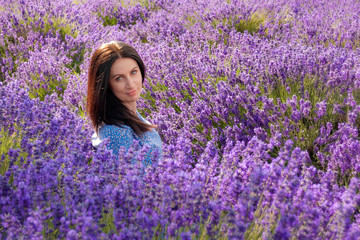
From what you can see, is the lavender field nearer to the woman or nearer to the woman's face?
the woman

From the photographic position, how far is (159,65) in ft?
12.4

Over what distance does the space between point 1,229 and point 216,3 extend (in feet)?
19.9

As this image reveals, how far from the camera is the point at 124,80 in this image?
2424 millimetres

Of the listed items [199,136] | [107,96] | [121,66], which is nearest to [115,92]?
[107,96]

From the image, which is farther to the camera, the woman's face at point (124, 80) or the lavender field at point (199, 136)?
the woman's face at point (124, 80)

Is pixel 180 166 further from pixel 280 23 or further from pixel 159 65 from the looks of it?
pixel 280 23

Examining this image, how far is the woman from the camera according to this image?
7.73 ft

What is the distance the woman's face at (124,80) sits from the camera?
7.86 feet

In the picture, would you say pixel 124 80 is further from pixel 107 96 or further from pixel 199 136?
pixel 199 136

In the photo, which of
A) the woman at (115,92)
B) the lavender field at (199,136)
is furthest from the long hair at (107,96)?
the lavender field at (199,136)

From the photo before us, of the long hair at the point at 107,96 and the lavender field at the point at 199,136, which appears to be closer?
the lavender field at the point at 199,136

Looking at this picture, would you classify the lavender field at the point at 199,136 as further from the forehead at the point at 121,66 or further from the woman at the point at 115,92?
the forehead at the point at 121,66

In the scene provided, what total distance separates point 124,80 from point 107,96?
0.17m

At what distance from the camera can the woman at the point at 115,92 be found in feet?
7.73
